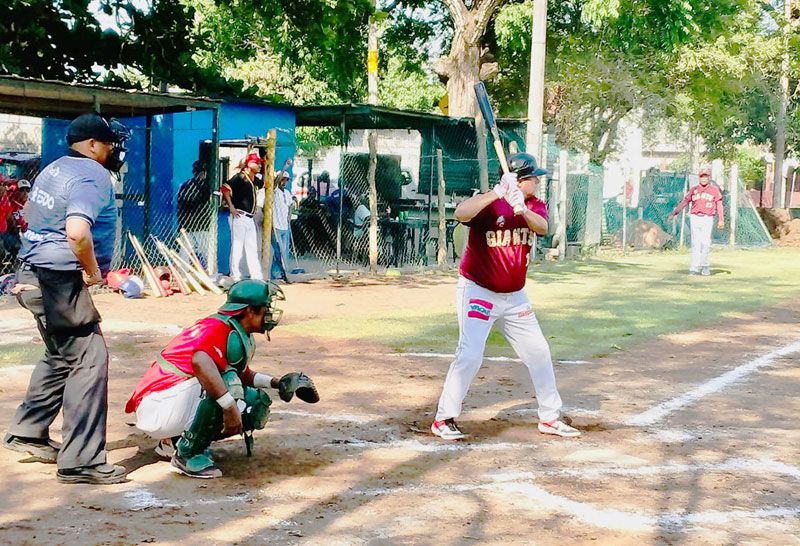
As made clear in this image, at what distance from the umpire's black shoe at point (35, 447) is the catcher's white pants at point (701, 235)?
15061 mm

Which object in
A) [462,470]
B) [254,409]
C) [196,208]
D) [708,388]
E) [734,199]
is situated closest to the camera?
[254,409]

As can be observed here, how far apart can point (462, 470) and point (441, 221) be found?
13821 mm

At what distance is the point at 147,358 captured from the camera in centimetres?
954

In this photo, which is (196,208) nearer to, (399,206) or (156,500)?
(399,206)

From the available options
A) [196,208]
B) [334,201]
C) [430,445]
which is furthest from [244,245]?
[430,445]

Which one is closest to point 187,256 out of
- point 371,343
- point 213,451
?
point 371,343

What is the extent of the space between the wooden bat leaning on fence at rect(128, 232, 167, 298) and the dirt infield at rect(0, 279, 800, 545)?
15.6 ft

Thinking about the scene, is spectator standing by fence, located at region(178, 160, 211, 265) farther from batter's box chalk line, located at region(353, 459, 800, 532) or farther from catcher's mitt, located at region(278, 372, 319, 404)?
batter's box chalk line, located at region(353, 459, 800, 532)

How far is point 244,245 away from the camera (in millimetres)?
15297

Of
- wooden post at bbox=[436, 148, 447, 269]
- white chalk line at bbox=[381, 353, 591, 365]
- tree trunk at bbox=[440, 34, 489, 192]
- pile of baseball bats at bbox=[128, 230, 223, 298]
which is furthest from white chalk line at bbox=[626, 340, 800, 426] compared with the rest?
tree trunk at bbox=[440, 34, 489, 192]

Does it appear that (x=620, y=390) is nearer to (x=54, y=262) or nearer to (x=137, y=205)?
(x=54, y=262)

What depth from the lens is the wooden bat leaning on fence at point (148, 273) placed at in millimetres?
14617

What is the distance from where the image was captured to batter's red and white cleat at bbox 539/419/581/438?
6902 mm

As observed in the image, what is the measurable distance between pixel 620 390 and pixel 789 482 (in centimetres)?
277
